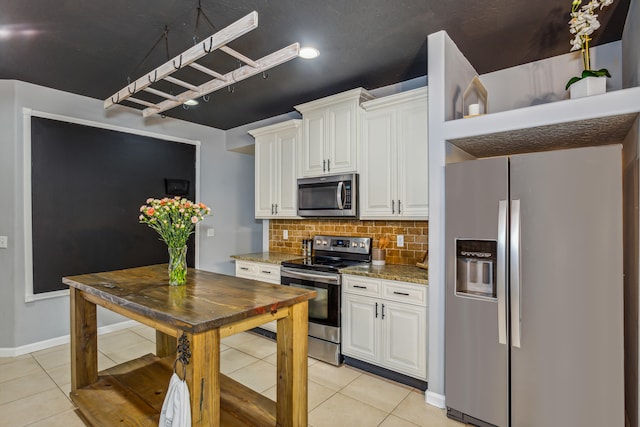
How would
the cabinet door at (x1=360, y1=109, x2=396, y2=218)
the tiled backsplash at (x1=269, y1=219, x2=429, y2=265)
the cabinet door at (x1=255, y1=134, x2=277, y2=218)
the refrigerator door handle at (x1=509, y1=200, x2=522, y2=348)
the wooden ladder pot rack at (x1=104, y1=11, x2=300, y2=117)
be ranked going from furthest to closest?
the cabinet door at (x1=255, y1=134, x2=277, y2=218), the tiled backsplash at (x1=269, y1=219, x2=429, y2=265), the cabinet door at (x1=360, y1=109, x2=396, y2=218), the refrigerator door handle at (x1=509, y1=200, x2=522, y2=348), the wooden ladder pot rack at (x1=104, y1=11, x2=300, y2=117)

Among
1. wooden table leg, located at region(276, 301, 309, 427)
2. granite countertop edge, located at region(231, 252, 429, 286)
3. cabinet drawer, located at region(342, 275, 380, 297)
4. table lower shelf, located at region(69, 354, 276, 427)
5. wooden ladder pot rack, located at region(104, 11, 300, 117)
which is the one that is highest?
wooden ladder pot rack, located at region(104, 11, 300, 117)

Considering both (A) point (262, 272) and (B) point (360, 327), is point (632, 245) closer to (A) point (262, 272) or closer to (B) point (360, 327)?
(B) point (360, 327)

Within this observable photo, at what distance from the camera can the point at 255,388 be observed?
2.69 metres

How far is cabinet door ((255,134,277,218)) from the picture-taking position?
4.09m

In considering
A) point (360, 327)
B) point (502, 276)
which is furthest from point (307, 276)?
point (502, 276)

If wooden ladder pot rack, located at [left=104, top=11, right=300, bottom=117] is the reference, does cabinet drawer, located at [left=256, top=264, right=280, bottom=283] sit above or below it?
below

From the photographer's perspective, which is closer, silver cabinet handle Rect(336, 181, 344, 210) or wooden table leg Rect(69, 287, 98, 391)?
wooden table leg Rect(69, 287, 98, 391)

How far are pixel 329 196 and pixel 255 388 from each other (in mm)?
1847

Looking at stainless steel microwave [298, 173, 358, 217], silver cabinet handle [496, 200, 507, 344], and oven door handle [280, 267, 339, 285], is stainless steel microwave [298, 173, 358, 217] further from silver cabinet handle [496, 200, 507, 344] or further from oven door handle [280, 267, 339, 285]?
silver cabinet handle [496, 200, 507, 344]

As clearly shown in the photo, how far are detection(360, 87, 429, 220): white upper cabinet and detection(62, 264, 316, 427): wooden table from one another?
1.41m

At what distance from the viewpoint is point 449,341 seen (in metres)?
2.28

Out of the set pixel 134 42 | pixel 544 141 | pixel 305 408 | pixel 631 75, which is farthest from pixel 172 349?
pixel 631 75

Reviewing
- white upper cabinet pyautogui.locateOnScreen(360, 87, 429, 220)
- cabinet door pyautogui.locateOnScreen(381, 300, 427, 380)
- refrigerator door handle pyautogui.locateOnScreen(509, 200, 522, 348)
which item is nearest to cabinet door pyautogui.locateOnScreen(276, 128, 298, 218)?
white upper cabinet pyautogui.locateOnScreen(360, 87, 429, 220)

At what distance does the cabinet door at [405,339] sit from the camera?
2.56 m
